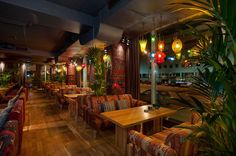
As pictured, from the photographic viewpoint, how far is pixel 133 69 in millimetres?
4891

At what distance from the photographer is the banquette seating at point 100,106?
329 centimetres

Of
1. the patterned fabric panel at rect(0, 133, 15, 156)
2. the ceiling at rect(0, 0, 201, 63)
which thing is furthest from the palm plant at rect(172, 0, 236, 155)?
the patterned fabric panel at rect(0, 133, 15, 156)

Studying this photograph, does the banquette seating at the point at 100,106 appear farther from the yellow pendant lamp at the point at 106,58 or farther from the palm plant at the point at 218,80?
the palm plant at the point at 218,80

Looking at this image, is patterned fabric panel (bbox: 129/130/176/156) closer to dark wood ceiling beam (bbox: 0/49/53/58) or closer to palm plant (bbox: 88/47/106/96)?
palm plant (bbox: 88/47/106/96)

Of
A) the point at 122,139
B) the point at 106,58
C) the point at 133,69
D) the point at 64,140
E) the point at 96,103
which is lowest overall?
the point at 64,140

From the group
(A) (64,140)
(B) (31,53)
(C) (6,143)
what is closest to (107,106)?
(A) (64,140)

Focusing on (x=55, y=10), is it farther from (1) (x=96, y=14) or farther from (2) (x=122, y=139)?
(2) (x=122, y=139)

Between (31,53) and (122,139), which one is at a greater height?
(31,53)

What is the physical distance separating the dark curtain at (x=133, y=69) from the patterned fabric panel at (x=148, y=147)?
2998 millimetres

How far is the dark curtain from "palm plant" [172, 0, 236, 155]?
340 cm

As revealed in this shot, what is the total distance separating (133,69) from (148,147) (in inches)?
137

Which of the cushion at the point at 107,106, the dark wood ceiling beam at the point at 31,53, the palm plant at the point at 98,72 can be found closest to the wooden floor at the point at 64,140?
the cushion at the point at 107,106

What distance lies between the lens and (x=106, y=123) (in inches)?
133

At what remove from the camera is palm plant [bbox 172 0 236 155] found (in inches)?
39.6
